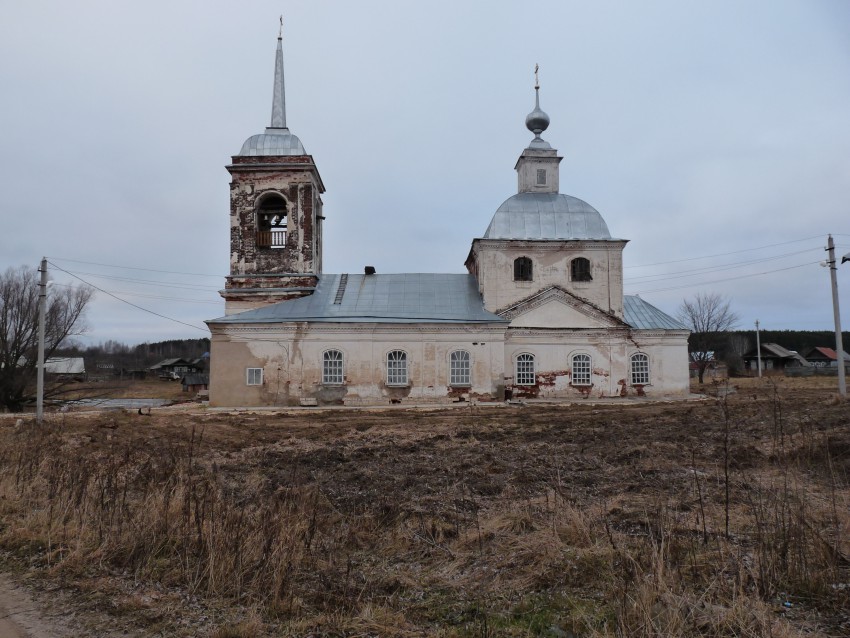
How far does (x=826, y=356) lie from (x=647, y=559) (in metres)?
71.8

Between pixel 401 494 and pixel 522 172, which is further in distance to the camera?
pixel 522 172

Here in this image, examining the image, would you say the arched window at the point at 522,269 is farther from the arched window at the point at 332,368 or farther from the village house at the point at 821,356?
the village house at the point at 821,356

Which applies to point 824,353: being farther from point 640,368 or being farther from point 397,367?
point 397,367

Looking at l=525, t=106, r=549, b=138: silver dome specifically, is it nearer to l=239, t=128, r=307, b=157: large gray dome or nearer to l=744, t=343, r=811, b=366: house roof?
l=239, t=128, r=307, b=157: large gray dome

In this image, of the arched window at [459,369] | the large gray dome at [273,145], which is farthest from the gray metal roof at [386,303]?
the large gray dome at [273,145]

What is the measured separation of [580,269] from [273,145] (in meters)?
15.5

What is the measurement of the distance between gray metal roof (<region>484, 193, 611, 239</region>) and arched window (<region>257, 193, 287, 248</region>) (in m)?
9.61

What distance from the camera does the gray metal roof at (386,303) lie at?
24609mm

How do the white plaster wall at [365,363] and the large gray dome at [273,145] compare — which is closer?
the white plaster wall at [365,363]

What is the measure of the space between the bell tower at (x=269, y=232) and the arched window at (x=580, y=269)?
39.0 feet

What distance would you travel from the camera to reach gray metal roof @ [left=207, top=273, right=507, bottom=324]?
24609 millimetres

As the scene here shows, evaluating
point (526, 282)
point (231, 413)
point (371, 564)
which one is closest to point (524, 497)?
point (371, 564)

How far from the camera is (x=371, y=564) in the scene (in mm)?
4852

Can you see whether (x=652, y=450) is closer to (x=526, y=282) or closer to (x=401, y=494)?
(x=401, y=494)
